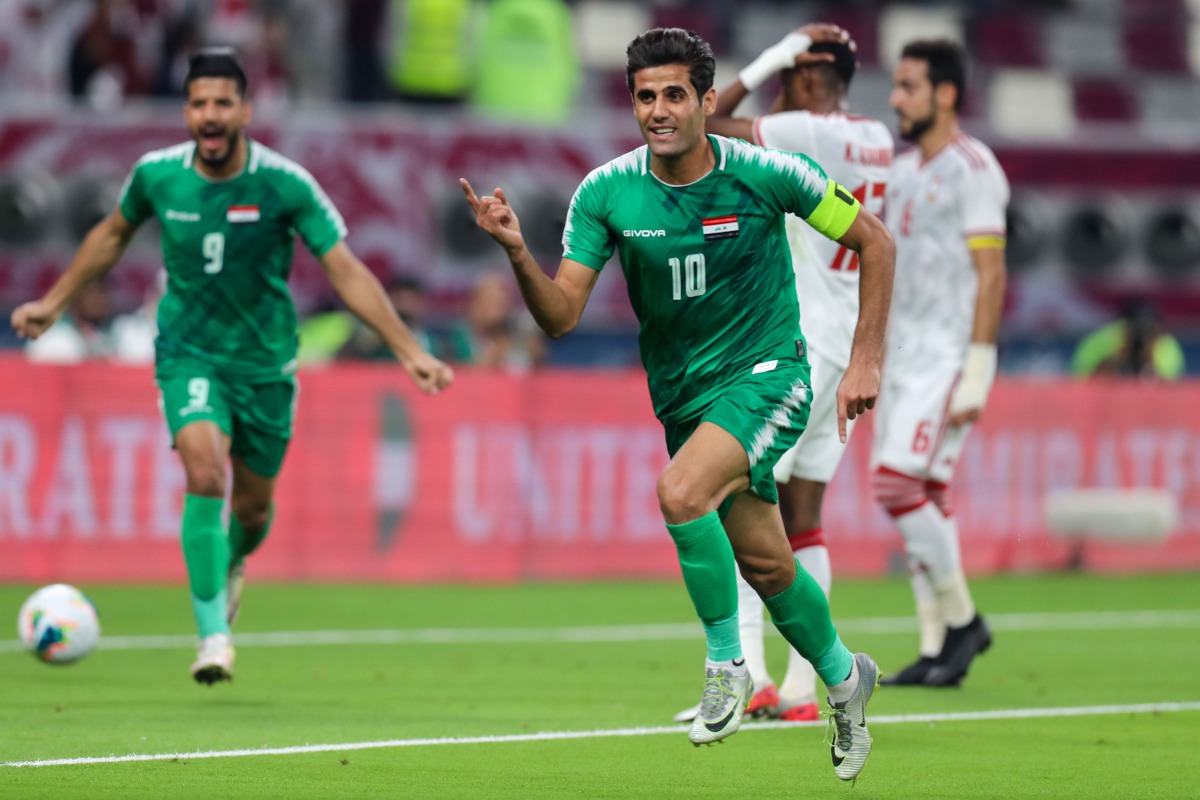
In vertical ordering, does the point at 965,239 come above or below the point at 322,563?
above

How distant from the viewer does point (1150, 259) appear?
21.1 meters

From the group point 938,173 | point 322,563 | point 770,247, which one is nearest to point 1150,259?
point 322,563

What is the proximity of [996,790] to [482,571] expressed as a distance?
9071 millimetres

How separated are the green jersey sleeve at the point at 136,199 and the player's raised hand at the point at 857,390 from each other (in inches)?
160

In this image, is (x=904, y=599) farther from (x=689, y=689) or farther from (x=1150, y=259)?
(x=1150, y=259)

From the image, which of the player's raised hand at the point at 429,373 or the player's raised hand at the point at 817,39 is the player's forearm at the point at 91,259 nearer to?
the player's raised hand at the point at 429,373

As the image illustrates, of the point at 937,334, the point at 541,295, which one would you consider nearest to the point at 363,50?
the point at 937,334

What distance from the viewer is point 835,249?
339 inches

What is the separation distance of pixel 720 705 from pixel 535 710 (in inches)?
93.7

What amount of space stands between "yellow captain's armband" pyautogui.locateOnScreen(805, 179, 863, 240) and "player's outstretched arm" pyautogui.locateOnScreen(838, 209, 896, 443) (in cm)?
2

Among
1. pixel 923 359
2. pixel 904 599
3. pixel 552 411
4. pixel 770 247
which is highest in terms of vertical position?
pixel 770 247

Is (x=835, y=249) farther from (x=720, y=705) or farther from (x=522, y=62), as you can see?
(x=522, y=62)

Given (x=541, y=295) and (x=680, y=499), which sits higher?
(x=541, y=295)

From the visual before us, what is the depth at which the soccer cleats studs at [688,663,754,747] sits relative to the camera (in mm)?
6480
